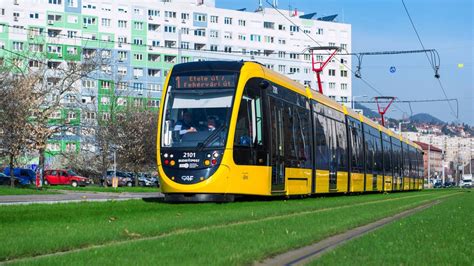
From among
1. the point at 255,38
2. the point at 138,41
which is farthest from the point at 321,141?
the point at 255,38

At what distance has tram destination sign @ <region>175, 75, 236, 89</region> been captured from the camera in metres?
21.7

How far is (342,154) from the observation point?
33.3 m

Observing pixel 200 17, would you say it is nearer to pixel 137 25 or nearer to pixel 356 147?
pixel 137 25

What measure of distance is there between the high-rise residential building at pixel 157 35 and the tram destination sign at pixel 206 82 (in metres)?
73.9

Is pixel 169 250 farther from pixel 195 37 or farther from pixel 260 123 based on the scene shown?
pixel 195 37

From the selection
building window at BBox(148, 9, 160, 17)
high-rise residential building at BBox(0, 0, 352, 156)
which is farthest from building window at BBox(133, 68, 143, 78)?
building window at BBox(148, 9, 160, 17)

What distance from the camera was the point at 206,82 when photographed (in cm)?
2181

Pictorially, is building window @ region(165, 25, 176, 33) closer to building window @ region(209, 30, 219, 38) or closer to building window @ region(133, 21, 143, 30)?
building window @ region(133, 21, 143, 30)

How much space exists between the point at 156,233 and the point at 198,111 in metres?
9.22

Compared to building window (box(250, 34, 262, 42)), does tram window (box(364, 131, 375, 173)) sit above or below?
below

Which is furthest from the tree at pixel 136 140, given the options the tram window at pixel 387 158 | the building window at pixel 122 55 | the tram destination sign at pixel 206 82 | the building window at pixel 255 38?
the tram destination sign at pixel 206 82

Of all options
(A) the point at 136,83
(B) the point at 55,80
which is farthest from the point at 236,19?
(B) the point at 55,80

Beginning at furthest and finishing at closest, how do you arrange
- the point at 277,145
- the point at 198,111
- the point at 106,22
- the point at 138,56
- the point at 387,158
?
the point at 138,56 → the point at 106,22 → the point at 387,158 → the point at 277,145 → the point at 198,111

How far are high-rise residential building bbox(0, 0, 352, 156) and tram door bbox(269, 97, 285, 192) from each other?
72385 millimetres
